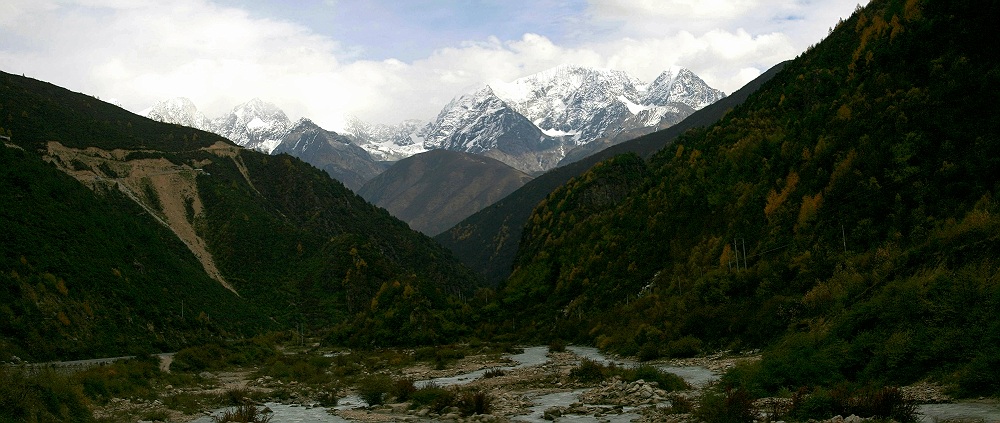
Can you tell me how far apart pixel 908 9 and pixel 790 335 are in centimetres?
2986

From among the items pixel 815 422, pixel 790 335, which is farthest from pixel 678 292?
pixel 815 422

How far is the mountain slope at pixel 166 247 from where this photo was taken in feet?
222

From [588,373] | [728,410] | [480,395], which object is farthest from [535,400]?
[728,410]

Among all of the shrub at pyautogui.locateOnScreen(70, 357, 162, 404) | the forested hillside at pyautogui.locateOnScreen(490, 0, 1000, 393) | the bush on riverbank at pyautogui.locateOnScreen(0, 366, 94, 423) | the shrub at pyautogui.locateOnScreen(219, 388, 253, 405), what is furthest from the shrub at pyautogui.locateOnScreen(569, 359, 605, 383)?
the shrub at pyautogui.locateOnScreen(70, 357, 162, 404)

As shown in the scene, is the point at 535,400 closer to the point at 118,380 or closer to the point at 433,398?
the point at 433,398

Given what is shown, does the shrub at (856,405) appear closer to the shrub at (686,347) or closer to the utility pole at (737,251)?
the shrub at (686,347)

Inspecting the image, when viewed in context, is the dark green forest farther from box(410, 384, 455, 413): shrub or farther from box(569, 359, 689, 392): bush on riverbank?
box(410, 384, 455, 413): shrub

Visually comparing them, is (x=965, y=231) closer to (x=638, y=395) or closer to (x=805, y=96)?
(x=638, y=395)

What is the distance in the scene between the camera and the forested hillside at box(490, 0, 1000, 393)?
92.8ft

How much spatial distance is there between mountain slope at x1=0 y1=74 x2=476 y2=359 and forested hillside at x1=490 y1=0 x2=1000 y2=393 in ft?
112

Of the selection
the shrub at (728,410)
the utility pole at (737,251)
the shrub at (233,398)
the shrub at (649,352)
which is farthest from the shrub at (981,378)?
the utility pole at (737,251)

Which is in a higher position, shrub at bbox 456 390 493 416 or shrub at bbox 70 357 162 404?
shrub at bbox 70 357 162 404

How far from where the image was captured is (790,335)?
3891 centimetres

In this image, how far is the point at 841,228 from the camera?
4634cm
